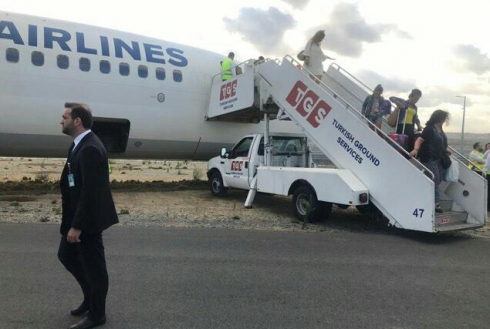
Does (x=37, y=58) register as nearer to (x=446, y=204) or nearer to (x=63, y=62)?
(x=63, y=62)

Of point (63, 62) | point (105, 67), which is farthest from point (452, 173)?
point (63, 62)

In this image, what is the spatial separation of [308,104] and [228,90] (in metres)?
3.50

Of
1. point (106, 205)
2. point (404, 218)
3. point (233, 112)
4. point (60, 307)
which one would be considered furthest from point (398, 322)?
point (233, 112)

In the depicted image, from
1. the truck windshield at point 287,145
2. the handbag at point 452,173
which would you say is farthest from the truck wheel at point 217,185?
the handbag at point 452,173

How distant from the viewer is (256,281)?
16.8 ft

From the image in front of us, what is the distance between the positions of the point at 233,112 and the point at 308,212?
4.60m

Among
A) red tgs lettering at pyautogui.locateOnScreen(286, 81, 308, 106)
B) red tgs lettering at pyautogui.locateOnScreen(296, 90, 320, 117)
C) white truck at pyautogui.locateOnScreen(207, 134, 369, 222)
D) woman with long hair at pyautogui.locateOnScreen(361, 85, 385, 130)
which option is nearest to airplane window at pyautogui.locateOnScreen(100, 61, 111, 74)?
white truck at pyautogui.locateOnScreen(207, 134, 369, 222)

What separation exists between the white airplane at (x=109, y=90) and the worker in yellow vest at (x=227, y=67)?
0.26 metres

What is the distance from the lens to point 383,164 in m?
7.89

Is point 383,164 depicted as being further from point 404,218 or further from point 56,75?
point 56,75

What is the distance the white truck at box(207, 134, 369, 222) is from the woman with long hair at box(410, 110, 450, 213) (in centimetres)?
124

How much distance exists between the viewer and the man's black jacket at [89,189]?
11.5ft

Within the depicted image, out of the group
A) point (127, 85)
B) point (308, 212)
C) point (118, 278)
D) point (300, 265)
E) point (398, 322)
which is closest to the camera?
point (398, 322)

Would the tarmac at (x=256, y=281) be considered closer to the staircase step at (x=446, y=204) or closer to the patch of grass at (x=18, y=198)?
the staircase step at (x=446, y=204)
